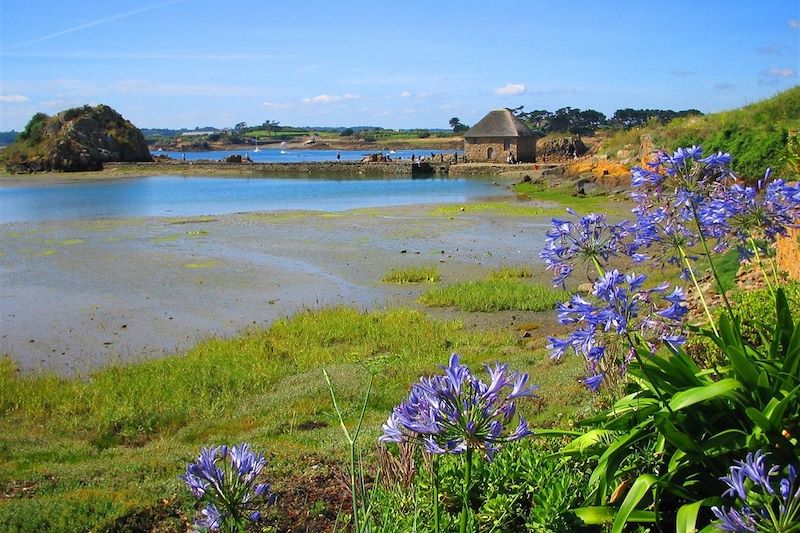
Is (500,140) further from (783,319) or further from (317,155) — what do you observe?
(317,155)

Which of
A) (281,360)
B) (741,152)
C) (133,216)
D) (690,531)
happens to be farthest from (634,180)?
(133,216)

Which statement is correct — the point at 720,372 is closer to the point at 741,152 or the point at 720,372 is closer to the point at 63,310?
the point at 63,310

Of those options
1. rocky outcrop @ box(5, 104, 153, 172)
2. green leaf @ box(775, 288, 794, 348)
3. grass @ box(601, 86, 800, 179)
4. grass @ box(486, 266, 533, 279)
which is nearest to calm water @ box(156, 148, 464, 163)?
rocky outcrop @ box(5, 104, 153, 172)

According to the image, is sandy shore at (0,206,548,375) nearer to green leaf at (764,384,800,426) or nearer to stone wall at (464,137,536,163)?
green leaf at (764,384,800,426)

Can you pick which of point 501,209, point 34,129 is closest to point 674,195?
point 501,209

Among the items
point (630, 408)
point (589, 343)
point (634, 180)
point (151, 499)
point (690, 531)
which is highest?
point (634, 180)

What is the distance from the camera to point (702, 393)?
2.75 metres

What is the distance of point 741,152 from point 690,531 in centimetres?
2178

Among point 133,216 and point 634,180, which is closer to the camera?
point 634,180

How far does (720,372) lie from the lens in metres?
3.25

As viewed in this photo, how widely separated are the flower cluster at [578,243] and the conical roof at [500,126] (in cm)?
6875

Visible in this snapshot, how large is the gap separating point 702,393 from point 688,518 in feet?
1.50

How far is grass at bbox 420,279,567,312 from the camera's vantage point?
13.4m

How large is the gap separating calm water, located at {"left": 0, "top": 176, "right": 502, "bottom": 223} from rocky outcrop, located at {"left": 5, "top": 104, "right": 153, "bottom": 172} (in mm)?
16153
